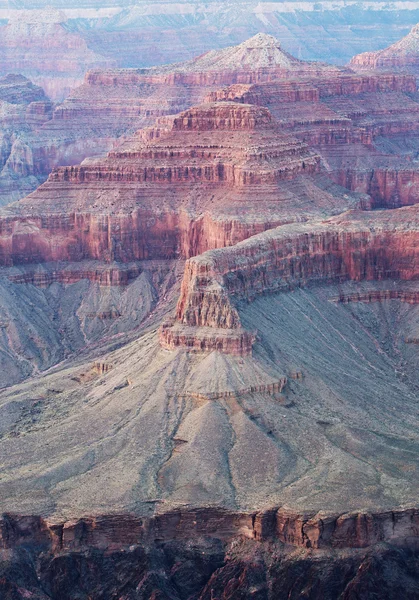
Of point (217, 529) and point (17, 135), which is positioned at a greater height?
point (17, 135)

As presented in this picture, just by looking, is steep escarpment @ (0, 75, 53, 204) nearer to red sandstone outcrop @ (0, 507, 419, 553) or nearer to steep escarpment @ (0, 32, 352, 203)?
steep escarpment @ (0, 32, 352, 203)

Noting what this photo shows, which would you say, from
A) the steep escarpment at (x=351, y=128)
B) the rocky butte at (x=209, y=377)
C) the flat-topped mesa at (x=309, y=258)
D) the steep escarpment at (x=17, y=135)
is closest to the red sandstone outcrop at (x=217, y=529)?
the rocky butte at (x=209, y=377)

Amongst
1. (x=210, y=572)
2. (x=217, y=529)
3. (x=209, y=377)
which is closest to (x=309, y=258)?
(x=209, y=377)

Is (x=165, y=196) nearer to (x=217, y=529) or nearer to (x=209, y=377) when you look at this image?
(x=209, y=377)

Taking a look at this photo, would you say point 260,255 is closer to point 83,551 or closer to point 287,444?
point 287,444

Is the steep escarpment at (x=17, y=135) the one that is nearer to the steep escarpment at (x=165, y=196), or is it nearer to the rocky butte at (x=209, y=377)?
the rocky butte at (x=209, y=377)

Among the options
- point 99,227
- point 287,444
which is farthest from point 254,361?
point 99,227
